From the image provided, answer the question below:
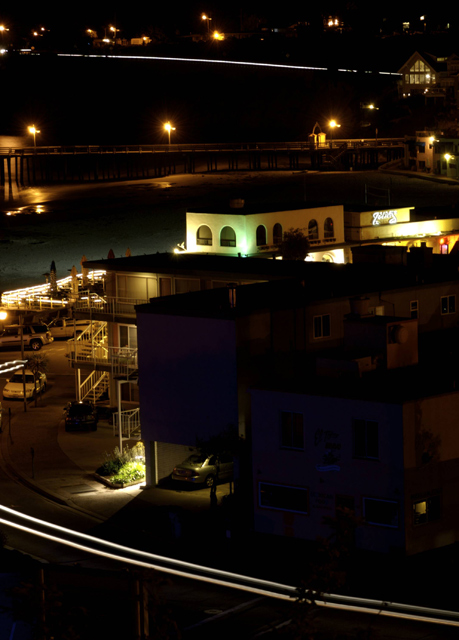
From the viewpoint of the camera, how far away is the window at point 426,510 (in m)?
23.2

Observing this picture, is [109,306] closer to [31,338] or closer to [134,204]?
[31,338]

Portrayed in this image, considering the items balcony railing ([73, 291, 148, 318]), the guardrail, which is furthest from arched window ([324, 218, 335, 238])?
the guardrail

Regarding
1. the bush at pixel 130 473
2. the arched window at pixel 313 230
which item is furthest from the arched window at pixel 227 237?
the bush at pixel 130 473

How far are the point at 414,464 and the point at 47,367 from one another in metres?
23.7

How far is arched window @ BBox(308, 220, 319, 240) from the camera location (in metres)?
48.8

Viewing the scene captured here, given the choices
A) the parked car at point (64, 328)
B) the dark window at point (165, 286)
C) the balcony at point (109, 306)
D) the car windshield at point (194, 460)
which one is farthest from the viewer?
the parked car at point (64, 328)

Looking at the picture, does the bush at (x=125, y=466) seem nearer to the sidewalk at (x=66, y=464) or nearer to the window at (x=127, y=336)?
the sidewalk at (x=66, y=464)

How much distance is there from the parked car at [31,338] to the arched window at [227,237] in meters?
9.56

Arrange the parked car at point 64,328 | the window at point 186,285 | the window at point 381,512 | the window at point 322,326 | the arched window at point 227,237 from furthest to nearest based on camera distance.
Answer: the parked car at point 64,328
the arched window at point 227,237
the window at point 186,285
the window at point 322,326
the window at point 381,512

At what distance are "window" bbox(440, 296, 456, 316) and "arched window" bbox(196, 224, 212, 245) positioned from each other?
559 inches

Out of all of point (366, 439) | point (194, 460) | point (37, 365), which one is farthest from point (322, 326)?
point (37, 365)

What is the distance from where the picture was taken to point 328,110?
514 feet

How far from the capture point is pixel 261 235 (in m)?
46.5

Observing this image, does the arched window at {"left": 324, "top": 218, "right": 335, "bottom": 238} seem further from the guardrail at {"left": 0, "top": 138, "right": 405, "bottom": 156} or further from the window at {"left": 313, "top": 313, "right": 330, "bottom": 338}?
the guardrail at {"left": 0, "top": 138, "right": 405, "bottom": 156}
